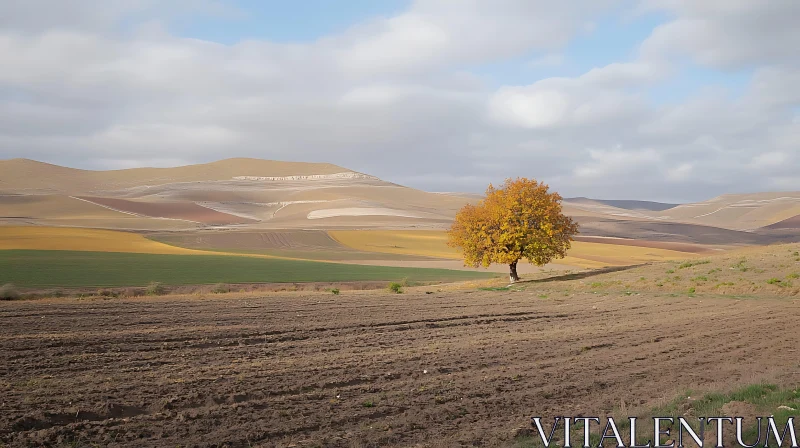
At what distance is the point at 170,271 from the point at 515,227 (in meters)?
28.7

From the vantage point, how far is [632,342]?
19.2 m

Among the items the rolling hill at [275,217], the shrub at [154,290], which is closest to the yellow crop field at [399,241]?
the rolling hill at [275,217]

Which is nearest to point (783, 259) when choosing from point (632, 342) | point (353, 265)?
point (632, 342)

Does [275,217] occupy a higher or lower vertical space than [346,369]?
higher

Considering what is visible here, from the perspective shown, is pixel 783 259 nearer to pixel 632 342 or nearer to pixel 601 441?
pixel 632 342

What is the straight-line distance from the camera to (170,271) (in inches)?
2110

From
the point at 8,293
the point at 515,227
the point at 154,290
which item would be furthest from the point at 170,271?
the point at 515,227

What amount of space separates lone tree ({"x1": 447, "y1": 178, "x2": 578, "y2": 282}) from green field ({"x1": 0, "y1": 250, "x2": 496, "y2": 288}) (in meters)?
8.91

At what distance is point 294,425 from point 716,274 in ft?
127

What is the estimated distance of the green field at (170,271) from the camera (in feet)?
151

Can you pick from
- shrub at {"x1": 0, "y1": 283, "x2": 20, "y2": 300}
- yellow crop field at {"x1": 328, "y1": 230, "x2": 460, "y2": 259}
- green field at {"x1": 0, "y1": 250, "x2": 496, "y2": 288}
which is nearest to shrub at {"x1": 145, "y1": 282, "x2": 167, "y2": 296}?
green field at {"x1": 0, "y1": 250, "x2": 496, "y2": 288}

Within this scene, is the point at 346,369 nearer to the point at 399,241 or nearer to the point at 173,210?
the point at 399,241

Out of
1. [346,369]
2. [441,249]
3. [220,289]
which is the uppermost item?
[441,249]

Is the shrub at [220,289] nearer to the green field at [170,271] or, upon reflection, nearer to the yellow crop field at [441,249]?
the green field at [170,271]
